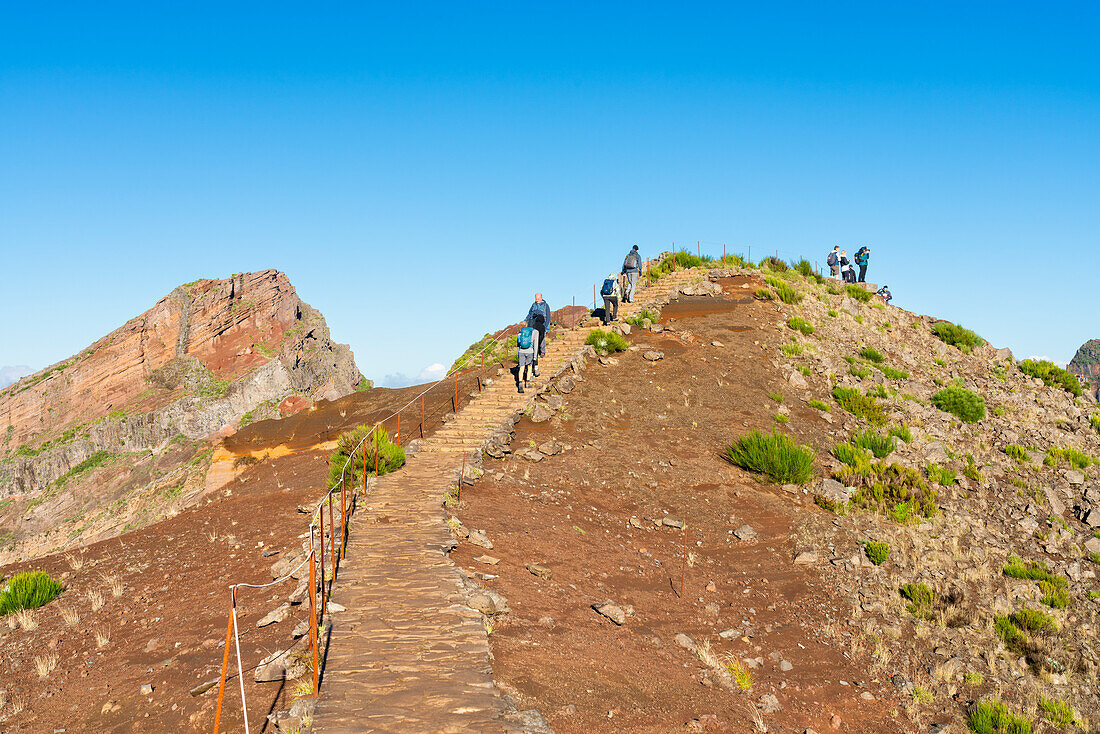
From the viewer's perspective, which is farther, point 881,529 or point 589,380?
point 589,380

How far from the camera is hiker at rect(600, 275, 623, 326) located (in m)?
23.6

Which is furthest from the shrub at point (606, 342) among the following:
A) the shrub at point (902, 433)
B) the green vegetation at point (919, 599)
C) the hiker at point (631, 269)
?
the green vegetation at point (919, 599)

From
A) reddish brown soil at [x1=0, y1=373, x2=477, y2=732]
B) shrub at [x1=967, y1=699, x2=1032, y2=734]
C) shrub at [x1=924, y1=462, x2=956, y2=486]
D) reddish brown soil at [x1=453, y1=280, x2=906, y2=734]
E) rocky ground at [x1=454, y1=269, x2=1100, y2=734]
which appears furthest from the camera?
shrub at [x1=924, y1=462, x2=956, y2=486]

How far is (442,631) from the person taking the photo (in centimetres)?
A: 717

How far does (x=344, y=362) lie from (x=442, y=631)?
71.3 m

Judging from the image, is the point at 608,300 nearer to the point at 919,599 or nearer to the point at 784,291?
the point at 784,291

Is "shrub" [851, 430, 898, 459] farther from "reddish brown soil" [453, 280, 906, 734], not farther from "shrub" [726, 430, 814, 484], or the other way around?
"shrub" [726, 430, 814, 484]

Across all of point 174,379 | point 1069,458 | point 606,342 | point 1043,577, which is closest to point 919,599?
point 1043,577

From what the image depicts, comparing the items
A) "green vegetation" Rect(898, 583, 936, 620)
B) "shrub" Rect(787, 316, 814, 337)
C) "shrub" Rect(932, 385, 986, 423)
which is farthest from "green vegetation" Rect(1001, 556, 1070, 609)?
"shrub" Rect(787, 316, 814, 337)

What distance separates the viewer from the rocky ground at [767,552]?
832 centimetres

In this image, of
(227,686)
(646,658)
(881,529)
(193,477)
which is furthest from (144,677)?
(193,477)

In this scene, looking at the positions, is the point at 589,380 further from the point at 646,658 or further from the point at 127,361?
the point at 127,361

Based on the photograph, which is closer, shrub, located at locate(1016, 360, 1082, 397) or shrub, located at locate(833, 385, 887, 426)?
shrub, located at locate(833, 385, 887, 426)

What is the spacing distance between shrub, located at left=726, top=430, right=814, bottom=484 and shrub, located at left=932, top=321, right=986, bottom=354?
621 inches
